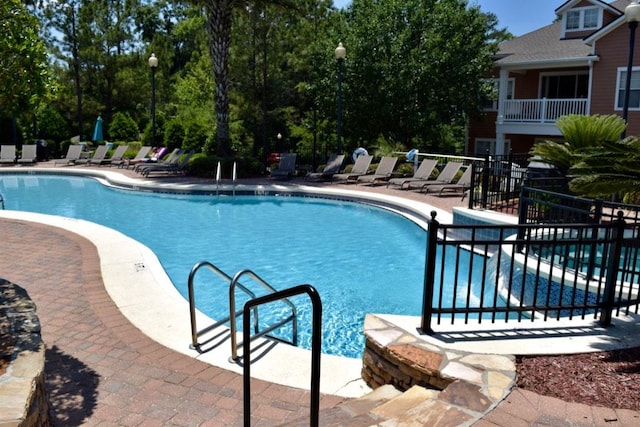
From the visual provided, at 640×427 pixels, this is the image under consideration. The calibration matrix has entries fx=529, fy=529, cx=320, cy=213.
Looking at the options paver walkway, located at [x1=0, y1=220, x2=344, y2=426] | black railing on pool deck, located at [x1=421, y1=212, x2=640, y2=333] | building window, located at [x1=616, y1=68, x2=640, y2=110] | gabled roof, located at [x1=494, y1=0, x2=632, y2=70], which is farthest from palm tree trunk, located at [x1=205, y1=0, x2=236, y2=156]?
building window, located at [x1=616, y1=68, x2=640, y2=110]

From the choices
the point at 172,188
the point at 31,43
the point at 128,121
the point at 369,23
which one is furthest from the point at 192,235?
the point at 128,121

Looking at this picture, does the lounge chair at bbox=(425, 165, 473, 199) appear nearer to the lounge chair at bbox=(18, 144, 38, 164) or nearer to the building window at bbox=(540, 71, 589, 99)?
the building window at bbox=(540, 71, 589, 99)

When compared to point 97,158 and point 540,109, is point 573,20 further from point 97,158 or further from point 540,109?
point 97,158

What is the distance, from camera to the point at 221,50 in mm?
20188

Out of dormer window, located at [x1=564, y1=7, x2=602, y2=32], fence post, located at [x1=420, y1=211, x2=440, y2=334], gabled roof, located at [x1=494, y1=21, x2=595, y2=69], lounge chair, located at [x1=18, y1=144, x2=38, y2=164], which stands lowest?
fence post, located at [x1=420, y1=211, x2=440, y2=334]

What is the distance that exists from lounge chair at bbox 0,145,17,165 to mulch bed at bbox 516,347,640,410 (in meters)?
25.7

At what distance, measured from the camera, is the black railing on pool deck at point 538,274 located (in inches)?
193

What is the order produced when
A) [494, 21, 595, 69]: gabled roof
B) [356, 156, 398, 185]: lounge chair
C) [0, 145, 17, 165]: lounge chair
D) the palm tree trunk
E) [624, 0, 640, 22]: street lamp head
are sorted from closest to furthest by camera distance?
[624, 0, 640, 22]: street lamp head, [356, 156, 398, 185]: lounge chair, the palm tree trunk, [494, 21, 595, 69]: gabled roof, [0, 145, 17, 165]: lounge chair

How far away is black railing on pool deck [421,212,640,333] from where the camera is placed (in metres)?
4.90

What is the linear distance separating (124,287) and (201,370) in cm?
270

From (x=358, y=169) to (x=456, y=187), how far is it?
15.7ft

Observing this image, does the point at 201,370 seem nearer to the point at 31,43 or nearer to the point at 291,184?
the point at 31,43

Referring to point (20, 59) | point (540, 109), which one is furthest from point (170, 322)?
point (540, 109)

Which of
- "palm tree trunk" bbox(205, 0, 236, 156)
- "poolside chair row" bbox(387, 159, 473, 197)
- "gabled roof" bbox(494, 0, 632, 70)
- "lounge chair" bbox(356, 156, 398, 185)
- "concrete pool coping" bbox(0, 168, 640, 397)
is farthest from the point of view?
"gabled roof" bbox(494, 0, 632, 70)
